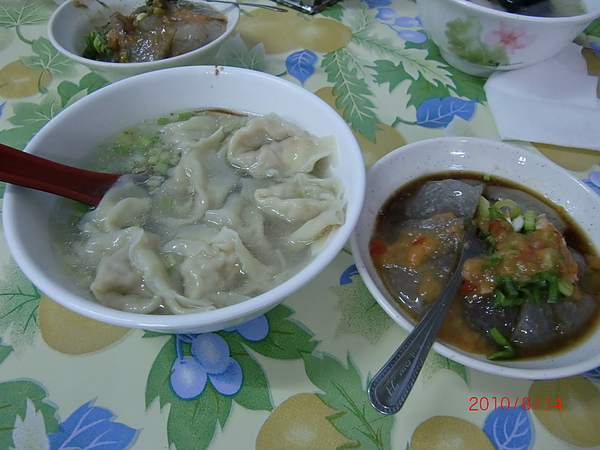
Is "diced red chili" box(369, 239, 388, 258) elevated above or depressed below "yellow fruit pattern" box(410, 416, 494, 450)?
above

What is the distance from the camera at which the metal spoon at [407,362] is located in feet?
3.27

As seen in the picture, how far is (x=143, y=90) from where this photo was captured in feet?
5.07

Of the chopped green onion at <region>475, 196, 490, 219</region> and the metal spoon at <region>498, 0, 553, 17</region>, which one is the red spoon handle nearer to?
the chopped green onion at <region>475, 196, 490, 219</region>

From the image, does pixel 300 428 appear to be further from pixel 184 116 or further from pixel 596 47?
pixel 596 47

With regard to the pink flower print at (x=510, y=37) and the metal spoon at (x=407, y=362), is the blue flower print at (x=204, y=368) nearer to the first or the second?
the metal spoon at (x=407, y=362)

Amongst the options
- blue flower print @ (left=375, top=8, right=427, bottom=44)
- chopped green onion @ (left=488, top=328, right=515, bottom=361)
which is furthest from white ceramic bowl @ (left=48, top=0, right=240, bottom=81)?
chopped green onion @ (left=488, top=328, right=515, bottom=361)

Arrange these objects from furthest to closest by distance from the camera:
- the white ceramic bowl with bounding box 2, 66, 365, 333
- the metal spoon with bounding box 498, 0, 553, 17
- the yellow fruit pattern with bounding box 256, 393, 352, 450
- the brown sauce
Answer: the metal spoon with bounding box 498, 0, 553, 17 → the brown sauce → the yellow fruit pattern with bounding box 256, 393, 352, 450 → the white ceramic bowl with bounding box 2, 66, 365, 333

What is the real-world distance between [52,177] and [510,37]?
1.97 meters

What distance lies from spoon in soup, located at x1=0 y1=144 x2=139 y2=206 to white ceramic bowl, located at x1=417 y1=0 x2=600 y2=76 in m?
1.66

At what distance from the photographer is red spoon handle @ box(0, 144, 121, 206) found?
114 centimetres

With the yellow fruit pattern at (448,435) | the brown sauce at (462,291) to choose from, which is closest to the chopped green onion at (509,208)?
the brown sauce at (462,291)

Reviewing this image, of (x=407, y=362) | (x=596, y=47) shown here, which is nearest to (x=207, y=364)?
(x=407, y=362)

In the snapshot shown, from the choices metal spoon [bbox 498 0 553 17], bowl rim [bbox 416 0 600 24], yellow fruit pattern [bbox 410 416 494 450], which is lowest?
yellow fruit pattern [bbox 410 416 494 450]

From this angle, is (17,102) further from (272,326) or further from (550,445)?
(550,445)
